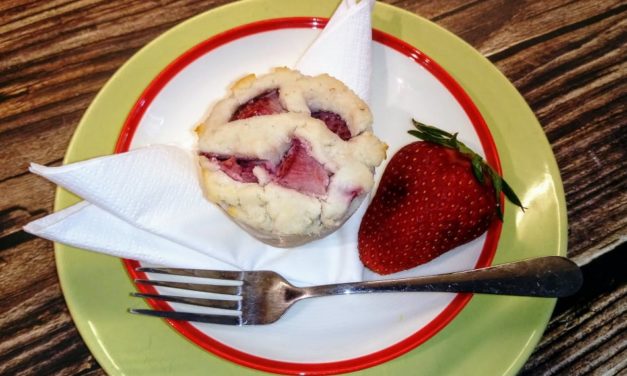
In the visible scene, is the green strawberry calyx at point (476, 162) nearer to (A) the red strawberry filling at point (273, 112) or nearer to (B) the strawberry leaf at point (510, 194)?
(B) the strawberry leaf at point (510, 194)

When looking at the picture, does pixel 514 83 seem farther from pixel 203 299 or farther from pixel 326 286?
pixel 203 299

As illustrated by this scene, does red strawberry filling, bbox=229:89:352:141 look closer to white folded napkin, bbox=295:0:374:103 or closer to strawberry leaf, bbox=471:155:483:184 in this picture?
white folded napkin, bbox=295:0:374:103

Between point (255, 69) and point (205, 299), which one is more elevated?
point (255, 69)

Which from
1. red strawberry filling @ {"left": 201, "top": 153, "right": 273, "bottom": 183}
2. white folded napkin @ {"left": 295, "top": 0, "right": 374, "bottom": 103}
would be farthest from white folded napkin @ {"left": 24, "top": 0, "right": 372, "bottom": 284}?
red strawberry filling @ {"left": 201, "top": 153, "right": 273, "bottom": 183}

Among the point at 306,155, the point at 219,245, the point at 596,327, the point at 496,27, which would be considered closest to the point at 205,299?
the point at 219,245

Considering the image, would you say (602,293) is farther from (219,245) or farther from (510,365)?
(219,245)

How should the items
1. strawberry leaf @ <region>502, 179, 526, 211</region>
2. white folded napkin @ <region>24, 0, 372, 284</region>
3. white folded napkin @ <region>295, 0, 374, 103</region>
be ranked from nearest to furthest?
white folded napkin @ <region>24, 0, 372, 284</region> → strawberry leaf @ <region>502, 179, 526, 211</region> → white folded napkin @ <region>295, 0, 374, 103</region>
